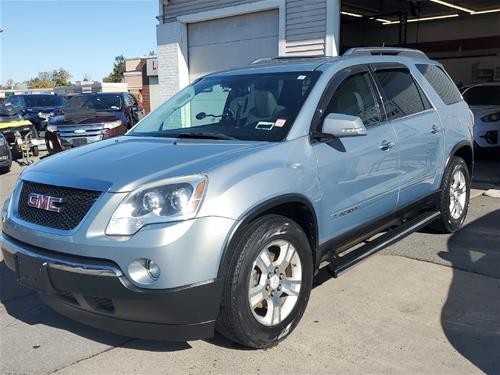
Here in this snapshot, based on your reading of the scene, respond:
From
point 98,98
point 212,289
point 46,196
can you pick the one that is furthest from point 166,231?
point 98,98

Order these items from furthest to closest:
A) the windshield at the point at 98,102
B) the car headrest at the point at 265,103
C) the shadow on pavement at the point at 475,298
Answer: the windshield at the point at 98,102, the car headrest at the point at 265,103, the shadow on pavement at the point at 475,298

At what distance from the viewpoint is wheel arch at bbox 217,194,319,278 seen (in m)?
2.93

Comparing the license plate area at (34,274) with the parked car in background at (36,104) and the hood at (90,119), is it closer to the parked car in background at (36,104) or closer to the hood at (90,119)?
the hood at (90,119)

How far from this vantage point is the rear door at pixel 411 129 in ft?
15.0

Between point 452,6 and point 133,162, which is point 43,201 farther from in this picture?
point 452,6

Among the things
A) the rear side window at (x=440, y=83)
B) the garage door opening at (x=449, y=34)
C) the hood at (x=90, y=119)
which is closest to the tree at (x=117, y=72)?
the garage door opening at (x=449, y=34)

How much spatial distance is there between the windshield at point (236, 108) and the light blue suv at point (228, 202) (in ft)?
0.05

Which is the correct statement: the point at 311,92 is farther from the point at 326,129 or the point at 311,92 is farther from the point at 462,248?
the point at 462,248

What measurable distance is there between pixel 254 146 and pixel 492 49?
19937 millimetres

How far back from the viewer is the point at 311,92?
384cm

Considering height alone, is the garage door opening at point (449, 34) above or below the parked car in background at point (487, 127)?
above

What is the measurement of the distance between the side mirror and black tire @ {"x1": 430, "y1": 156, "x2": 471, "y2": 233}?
219 centimetres

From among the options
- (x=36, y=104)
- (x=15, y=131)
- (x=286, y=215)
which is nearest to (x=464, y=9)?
(x=15, y=131)

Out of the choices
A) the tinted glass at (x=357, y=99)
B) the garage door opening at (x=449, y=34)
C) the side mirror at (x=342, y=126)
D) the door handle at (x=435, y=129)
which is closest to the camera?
the side mirror at (x=342, y=126)
